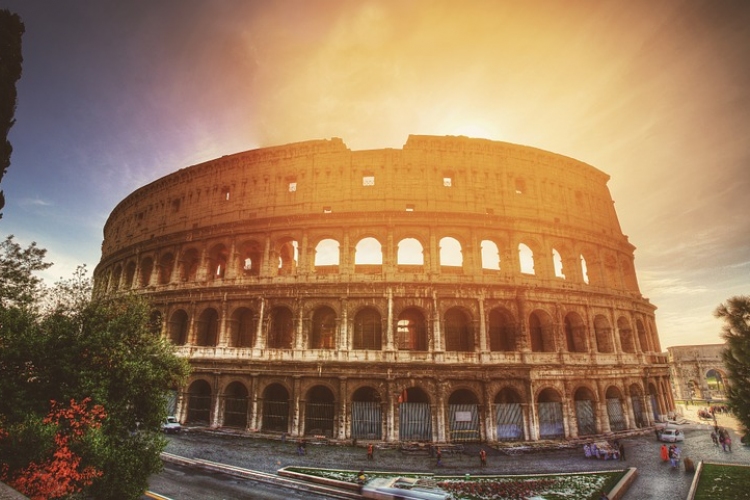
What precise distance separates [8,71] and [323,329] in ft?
59.7

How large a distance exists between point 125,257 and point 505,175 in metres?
31.8

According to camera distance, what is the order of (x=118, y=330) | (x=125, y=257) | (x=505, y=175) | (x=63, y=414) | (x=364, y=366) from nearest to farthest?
(x=63, y=414) → (x=118, y=330) → (x=364, y=366) → (x=505, y=175) → (x=125, y=257)

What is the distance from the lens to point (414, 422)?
2039 centimetres

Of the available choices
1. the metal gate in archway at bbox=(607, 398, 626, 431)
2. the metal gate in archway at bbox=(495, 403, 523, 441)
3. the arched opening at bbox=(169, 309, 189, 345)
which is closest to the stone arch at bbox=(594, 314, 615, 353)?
the metal gate in archway at bbox=(607, 398, 626, 431)

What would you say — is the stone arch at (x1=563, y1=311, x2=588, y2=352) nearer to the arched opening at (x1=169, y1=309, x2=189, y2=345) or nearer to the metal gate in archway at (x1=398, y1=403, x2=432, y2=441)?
the metal gate in archway at (x1=398, y1=403, x2=432, y2=441)

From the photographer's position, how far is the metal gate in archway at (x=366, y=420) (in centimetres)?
2036

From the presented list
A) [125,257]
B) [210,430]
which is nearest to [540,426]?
[210,430]

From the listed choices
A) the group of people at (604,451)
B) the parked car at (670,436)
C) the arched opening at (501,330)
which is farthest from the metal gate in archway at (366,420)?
the parked car at (670,436)

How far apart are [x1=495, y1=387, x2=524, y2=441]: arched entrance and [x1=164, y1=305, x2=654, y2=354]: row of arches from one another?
325 cm

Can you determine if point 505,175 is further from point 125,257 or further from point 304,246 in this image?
point 125,257

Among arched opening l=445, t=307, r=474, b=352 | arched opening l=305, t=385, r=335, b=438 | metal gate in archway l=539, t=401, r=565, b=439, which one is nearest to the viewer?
arched opening l=305, t=385, r=335, b=438

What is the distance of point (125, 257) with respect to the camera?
3088 centimetres

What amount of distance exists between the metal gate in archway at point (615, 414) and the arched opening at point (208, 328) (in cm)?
2674

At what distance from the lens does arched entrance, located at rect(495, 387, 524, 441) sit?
2073 centimetres
